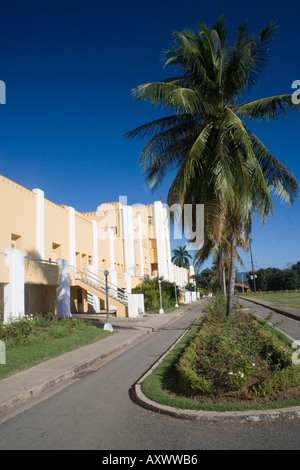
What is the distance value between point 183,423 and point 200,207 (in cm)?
839

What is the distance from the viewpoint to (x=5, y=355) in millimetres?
10977

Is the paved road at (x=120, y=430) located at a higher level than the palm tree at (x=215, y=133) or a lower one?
lower

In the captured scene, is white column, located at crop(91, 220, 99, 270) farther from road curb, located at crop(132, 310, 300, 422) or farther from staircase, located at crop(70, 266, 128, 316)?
road curb, located at crop(132, 310, 300, 422)

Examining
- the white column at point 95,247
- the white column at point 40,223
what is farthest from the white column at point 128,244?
the white column at point 40,223

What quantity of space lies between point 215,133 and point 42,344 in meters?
9.64

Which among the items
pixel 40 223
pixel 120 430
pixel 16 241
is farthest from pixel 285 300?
pixel 120 430

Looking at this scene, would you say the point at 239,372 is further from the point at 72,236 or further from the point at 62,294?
the point at 72,236

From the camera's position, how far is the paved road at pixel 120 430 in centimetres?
460

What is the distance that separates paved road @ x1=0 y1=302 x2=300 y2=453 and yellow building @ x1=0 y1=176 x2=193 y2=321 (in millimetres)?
9552

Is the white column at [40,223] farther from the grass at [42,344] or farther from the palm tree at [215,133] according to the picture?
the palm tree at [215,133]

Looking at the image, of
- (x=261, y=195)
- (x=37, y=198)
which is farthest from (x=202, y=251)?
(x=261, y=195)

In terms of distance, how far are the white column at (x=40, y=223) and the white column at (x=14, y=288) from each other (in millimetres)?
5069

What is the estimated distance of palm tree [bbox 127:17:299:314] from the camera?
1161cm

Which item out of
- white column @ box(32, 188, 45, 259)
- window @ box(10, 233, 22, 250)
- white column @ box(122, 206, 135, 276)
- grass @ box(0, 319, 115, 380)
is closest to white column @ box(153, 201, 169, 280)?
white column @ box(122, 206, 135, 276)
